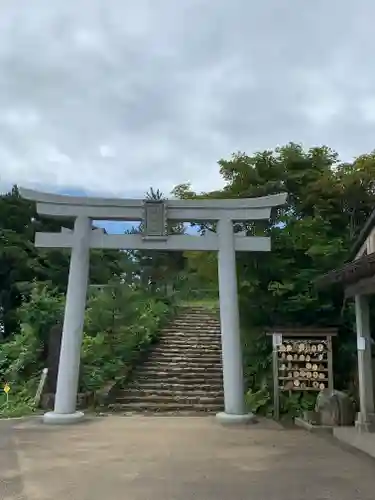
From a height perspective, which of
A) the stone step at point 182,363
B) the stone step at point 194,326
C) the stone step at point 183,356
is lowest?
the stone step at point 182,363

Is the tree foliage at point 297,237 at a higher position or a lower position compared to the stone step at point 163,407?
higher

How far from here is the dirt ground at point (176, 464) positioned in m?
5.04

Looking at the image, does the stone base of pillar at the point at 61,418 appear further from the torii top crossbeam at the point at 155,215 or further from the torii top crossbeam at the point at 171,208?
the torii top crossbeam at the point at 171,208

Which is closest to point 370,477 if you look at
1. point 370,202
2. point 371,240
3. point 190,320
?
point 371,240

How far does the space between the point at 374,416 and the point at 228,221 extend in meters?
4.30

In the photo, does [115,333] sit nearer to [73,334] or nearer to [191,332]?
[191,332]

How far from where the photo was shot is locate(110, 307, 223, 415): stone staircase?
12242 millimetres

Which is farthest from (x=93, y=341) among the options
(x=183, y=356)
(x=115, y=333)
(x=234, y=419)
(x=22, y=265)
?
(x=22, y=265)

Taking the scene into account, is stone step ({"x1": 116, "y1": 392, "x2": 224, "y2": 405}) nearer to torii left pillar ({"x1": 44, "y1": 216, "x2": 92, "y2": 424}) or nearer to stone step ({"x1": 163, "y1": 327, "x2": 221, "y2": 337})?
torii left pillar ({"x1": 44, "y1": 216, "x2": 92, "y2": 424})

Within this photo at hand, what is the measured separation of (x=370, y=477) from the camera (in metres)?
5.69

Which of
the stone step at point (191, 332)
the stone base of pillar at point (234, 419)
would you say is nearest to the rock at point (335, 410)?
the stone base of pillar at point (234, 419)

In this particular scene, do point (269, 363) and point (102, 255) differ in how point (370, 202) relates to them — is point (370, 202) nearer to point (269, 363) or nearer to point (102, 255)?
point (269, 363)

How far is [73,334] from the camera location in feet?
33.8

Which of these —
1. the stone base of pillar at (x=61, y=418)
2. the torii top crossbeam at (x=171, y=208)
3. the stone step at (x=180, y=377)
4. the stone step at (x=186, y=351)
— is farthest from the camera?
the stone step at (x=186, y=351)
